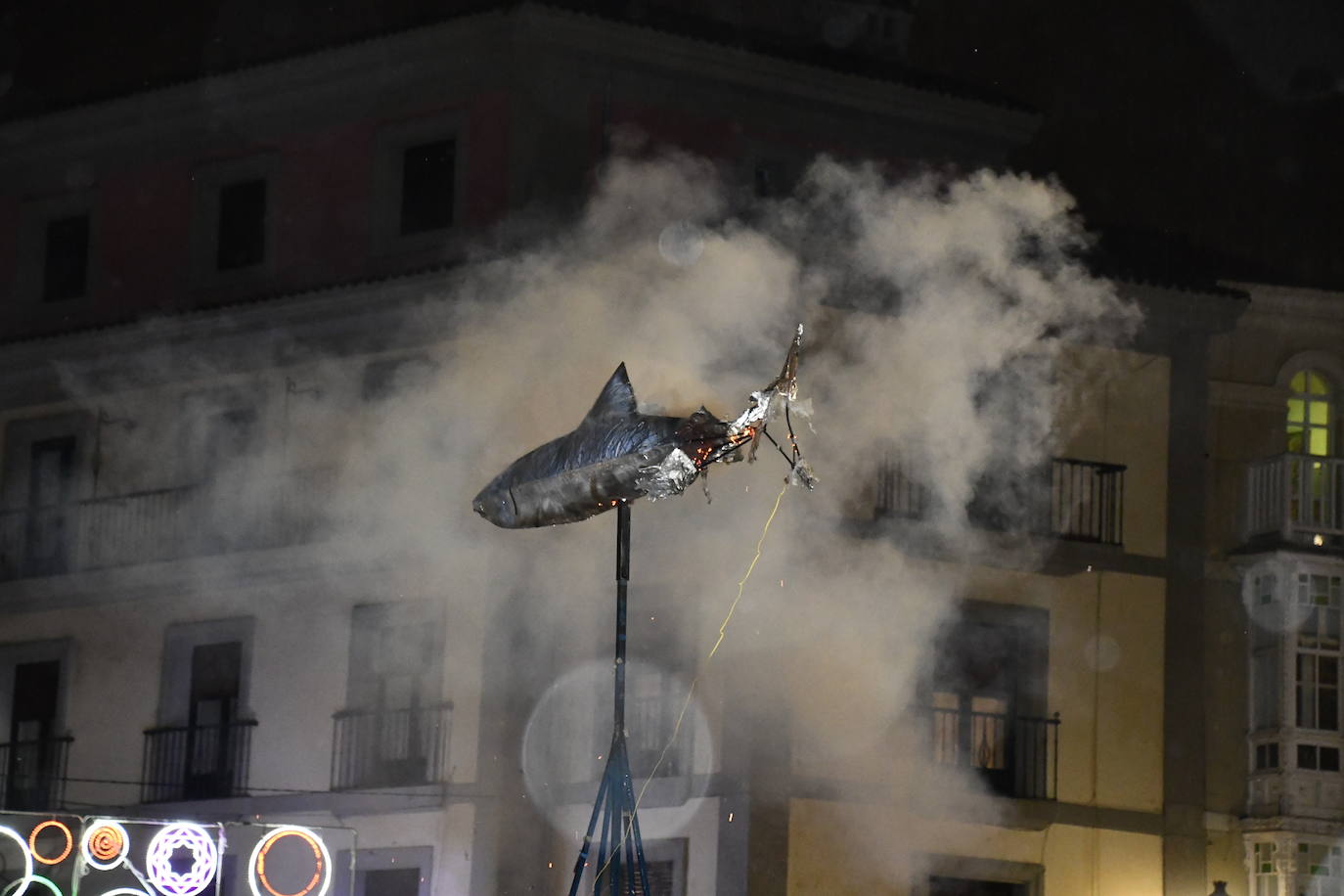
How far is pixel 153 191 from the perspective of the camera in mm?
26453

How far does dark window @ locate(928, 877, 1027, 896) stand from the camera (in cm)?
2186

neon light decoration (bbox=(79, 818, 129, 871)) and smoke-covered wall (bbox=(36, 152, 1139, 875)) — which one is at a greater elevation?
smoke-covered wall (bbox=(36, 152, 1139, 875))

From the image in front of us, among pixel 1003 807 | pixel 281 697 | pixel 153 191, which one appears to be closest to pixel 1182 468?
pixel 1003 807

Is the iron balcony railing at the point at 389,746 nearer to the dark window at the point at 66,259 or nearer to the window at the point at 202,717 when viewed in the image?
the window at the point at 202,717

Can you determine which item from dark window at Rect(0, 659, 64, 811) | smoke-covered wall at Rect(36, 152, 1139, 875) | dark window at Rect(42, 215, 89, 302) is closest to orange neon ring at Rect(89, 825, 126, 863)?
smoke-covered wall at Rect(36, 152, 1139, 875)

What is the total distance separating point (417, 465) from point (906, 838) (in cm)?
574

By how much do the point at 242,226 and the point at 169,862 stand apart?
9745mm

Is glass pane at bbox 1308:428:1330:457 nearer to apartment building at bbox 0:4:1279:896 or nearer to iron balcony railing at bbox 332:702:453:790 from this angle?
apartment building at bbox 0:4:1279:896

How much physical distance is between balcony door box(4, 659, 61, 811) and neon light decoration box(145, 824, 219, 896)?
26.6 feet

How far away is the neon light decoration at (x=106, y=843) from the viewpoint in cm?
1698

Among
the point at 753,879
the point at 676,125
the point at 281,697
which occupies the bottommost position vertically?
the point at 753,879

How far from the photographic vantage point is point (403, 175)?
24375mm

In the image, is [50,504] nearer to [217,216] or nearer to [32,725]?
[32,725]

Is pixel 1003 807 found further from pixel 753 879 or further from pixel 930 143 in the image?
pixel 930 143
